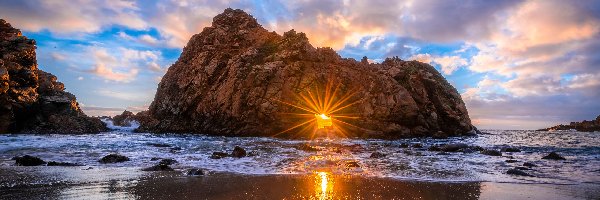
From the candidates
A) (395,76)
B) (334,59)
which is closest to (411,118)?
(395,76)

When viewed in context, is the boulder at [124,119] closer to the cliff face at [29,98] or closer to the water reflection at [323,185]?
the cliff face at [29,98]

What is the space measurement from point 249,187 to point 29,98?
47.4m

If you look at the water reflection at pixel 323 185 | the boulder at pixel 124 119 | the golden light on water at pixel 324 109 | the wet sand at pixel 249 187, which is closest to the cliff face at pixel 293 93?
the golden light on water at pixel 324 109

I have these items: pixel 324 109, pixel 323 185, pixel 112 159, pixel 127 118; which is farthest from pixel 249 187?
pixel 127 118

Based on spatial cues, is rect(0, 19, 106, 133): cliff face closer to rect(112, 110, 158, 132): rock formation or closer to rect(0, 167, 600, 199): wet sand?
rect(112, 110, 158, 132): rock formation

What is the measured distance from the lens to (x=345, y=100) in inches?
1908

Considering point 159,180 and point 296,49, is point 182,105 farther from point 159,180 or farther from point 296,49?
point 159,180

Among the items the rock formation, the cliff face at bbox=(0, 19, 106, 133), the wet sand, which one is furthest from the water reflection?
the rock formation

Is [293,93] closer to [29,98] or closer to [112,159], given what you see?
[29,98]

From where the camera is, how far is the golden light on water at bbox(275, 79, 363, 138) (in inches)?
1785

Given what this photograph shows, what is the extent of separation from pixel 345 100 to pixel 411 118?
9008 millimetres

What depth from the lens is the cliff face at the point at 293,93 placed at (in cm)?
4578

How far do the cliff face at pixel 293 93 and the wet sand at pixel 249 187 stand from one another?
35.4 m

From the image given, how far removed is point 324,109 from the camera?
48.0 meters
